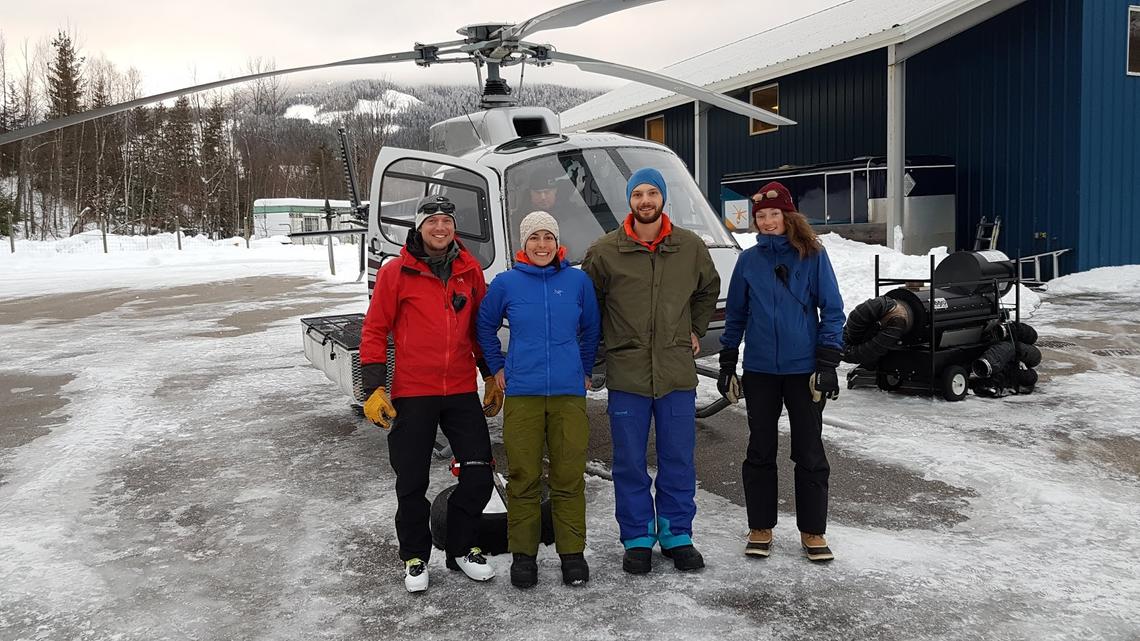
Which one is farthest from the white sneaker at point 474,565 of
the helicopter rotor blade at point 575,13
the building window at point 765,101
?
the building window at point 765,101

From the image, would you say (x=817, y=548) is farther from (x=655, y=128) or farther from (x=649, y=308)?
(x=655, y=128)

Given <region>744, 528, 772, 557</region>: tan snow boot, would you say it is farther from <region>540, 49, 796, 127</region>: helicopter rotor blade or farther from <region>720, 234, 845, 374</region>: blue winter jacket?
<region>540, 49, 796, 127</region>: helicopter rotor blade

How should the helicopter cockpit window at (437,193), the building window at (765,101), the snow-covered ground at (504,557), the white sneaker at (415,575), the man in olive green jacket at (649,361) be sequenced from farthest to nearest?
the building window at (765,101) → the helicopter cockpit window at (437,193) → the man in olive green jacket at (649,361) → the white sneaker at (415,575) → the snow-covered ground at (504,557)

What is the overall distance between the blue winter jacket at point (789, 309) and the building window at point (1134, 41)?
51.0 ft

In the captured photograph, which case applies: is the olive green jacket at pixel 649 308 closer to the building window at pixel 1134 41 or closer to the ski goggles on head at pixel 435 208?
the ski goggles on head at pixel 435 208

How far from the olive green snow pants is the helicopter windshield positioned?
199cm

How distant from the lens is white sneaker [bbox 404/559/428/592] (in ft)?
12.1

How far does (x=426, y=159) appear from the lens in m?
6.48

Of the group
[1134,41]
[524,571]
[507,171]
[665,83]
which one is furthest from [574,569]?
[1134,41]

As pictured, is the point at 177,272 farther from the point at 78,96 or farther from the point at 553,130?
the point at 78,96

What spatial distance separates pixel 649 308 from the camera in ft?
12.4

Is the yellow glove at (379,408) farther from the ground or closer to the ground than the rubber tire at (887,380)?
farther from the ground

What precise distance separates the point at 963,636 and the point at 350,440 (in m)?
4.50

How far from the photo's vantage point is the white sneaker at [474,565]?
3771 mm
